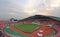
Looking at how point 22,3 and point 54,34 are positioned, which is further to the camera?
point 22,3

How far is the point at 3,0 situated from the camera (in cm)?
136

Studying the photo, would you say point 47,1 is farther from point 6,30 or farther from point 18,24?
point 6,30

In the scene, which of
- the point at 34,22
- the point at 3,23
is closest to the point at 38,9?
the point at 34,22

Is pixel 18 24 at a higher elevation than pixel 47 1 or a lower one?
lower

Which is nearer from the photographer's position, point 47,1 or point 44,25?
point 44,25

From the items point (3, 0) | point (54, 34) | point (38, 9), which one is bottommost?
point (54, 34)

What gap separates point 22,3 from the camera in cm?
135

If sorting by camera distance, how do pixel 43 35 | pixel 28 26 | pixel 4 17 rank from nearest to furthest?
pixel 43 35, pixel 28 26, pixel 4 17

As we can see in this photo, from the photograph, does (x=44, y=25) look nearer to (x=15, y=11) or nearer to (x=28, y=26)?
(x=28, y=26)

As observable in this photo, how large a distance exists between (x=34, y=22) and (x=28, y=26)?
0.08m

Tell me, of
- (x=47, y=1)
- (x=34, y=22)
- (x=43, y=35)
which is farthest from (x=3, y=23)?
(x=47, y=1)

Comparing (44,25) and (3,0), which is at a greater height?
(3,0)

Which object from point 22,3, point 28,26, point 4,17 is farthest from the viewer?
point 22,3

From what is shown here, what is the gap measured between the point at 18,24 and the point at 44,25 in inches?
7.9
